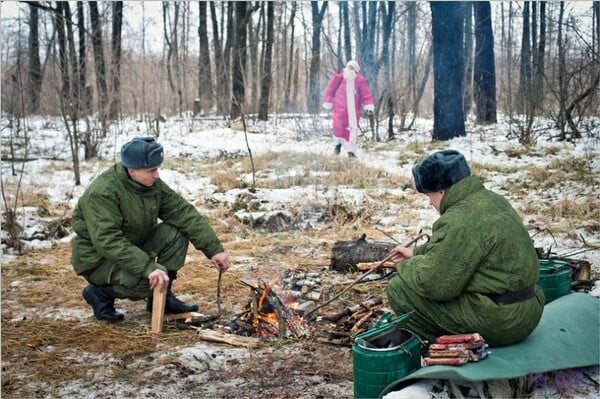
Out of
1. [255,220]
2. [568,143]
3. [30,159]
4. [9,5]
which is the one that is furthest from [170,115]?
[568,143]

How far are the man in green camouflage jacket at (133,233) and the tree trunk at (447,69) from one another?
15.7ft

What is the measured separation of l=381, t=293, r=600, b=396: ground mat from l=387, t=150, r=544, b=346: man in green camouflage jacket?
90mm

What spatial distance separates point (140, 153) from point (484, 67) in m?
5.89

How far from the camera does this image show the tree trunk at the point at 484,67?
25.4 ft

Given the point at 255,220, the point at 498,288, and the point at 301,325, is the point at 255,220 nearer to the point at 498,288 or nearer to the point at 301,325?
the point at 301,325

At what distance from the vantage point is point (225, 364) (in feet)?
10.1

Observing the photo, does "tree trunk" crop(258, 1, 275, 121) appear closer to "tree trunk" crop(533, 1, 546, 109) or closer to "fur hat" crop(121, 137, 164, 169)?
"tree trunk" crop(533, 1, 546, 109)

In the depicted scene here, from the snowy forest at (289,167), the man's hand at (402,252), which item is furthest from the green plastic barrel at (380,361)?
the man's hand at (402,252)

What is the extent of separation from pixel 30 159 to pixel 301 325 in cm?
701

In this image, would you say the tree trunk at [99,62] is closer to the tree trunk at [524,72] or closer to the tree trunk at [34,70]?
the tree trunk at [34,70]

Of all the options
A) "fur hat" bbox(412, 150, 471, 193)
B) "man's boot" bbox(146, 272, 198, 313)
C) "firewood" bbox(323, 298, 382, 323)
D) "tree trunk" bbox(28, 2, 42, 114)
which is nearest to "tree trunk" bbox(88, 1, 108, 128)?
"tree trunk" bbox(28, 2, 42, 114)

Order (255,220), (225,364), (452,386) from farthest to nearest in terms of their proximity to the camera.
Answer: (255,220) → (225,364) → (452,386)

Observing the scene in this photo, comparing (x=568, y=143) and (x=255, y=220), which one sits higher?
(x=568, y=143)

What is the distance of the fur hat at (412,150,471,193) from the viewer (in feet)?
8.21
